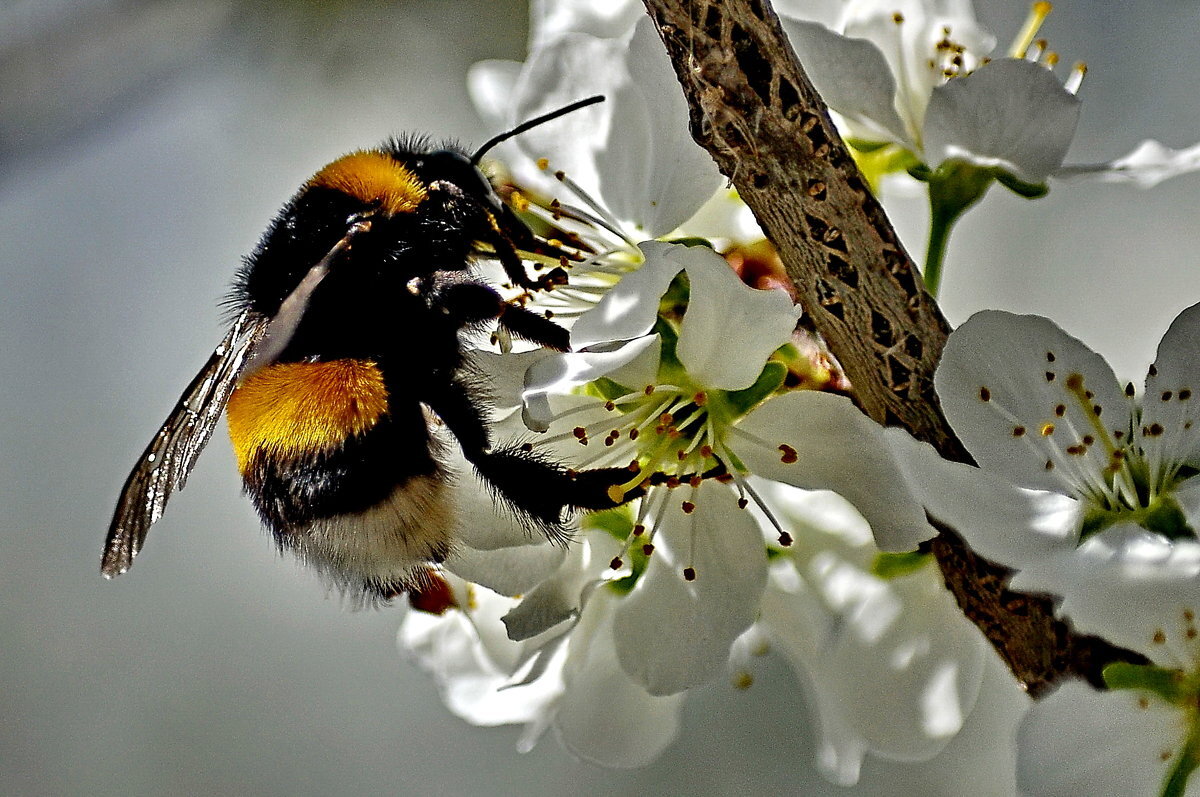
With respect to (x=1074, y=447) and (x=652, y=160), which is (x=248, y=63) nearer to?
(x=652, y=160)

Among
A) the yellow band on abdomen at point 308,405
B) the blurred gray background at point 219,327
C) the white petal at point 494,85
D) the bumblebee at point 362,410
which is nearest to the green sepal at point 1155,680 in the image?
the bumblebee at point 362,410

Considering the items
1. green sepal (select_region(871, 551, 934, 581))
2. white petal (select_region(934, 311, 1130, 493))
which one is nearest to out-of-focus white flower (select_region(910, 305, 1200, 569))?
white petal (select_region(934, 311, 1130, 493))

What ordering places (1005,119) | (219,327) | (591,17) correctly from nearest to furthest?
1. (1005,119)
2. (591,17)
3. (219,327)

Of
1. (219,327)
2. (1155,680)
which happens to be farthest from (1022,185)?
(219,327)

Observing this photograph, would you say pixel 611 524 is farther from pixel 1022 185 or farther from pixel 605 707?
pixel 1022 185

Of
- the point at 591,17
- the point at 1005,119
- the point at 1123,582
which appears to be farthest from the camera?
the point at 591,17
